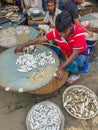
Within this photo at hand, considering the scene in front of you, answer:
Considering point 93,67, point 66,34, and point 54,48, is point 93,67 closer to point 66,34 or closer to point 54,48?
point 54,48

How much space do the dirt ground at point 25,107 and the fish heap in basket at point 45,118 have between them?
9.0 inches

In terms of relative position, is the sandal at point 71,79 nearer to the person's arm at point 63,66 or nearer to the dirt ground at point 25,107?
the dirt ground at point 25,107

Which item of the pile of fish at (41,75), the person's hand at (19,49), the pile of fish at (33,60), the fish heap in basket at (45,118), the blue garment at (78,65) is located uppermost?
the person's hand at (19,49)

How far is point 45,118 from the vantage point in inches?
113

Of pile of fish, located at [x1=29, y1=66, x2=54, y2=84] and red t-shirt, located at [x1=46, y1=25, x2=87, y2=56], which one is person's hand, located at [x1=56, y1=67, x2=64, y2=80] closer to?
pile of fish, located at [x1=29, y1=66, x2=54, y2=84]

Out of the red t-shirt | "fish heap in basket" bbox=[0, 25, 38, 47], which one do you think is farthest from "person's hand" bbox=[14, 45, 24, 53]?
"fish heap in basket" bbox=[0, 25, 38, 47]

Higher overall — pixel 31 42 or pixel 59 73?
pixel 31 42

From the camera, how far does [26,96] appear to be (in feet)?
11.4

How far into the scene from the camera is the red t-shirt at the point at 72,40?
2896mm

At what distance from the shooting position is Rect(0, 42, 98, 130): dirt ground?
9.88 feet

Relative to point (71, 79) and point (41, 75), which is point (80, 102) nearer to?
point (71, 79)

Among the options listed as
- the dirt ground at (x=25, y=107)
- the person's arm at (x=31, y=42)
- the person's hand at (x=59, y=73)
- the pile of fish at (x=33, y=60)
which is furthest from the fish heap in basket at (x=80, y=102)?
the person's arm at (x=31, y=42)

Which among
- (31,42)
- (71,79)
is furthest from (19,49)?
(71,79)

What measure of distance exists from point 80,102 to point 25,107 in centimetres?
93
